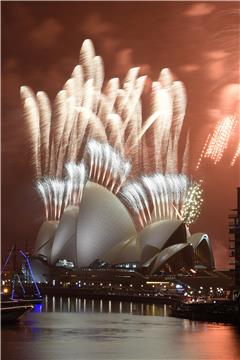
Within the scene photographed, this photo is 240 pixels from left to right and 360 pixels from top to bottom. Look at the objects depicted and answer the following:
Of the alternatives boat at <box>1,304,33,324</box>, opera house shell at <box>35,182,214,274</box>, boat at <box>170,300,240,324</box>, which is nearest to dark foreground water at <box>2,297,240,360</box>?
boat at <box>1,304,33,324</box>

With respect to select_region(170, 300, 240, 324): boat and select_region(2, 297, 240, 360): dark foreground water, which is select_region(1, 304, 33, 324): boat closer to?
select_region(2, 297, 240, 360): dark foreground water

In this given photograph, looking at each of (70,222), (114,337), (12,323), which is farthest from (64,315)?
(70,222)

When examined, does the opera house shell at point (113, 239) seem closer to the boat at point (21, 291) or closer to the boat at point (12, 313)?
the boat at point (21, 291)

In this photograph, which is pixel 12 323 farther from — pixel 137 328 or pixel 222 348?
pixel 222 348

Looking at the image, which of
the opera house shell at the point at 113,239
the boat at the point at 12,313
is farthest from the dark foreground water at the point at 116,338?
the opera house shell at the point at 113,239

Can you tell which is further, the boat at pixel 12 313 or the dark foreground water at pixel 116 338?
the boat at pixel 12 313

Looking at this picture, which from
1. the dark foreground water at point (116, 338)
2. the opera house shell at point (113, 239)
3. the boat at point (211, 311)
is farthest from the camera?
the opera house shell at point (113, 239)
